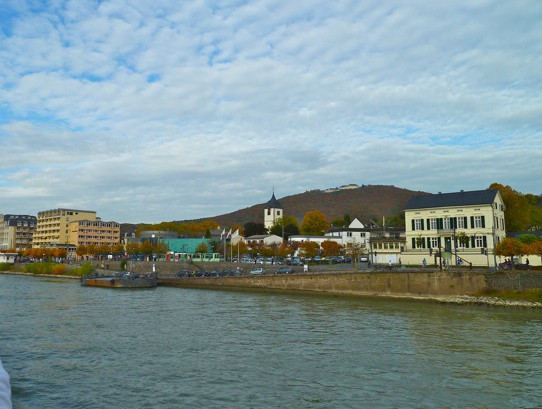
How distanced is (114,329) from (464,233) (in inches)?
1786

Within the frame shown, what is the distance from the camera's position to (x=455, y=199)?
202ft

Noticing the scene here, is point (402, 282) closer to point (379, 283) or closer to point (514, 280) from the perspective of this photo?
point (379, 283)

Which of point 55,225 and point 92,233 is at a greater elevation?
point 55,225

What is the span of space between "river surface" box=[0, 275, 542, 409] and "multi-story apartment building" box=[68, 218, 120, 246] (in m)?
132

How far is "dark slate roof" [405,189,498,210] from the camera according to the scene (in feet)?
193

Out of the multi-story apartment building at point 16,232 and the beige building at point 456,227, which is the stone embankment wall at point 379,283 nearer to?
the beige building at point 456,227

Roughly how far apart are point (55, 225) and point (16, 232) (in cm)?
2996

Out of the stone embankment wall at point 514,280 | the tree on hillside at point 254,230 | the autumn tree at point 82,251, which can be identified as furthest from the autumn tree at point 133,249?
the stone embankment wall at point 514,280

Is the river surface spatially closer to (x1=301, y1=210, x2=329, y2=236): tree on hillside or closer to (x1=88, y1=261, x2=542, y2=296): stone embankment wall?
(x1=88, y1=261, x2=542, y2=296): stone embankment wall

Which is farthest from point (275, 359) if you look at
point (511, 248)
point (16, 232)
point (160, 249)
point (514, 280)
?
point (16, 232)

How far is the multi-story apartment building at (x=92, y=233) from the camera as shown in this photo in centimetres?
16150

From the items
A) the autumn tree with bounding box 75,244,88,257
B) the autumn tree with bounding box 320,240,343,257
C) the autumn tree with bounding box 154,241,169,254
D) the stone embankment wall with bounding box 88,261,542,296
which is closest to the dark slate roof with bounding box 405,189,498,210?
the stone embankment wall with bounding box 88,261,542,296

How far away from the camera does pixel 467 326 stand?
29.9 meters

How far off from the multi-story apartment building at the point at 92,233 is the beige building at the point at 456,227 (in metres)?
127
